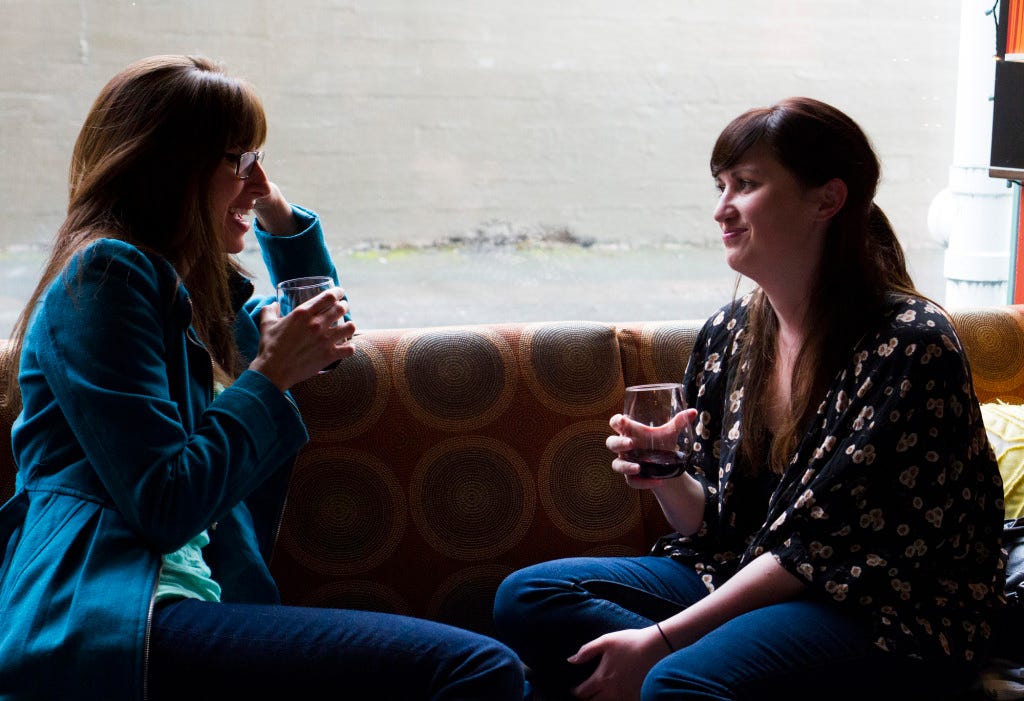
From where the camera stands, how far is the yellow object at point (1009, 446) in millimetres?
1928

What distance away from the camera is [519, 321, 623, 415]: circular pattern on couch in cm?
211

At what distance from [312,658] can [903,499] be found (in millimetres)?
876

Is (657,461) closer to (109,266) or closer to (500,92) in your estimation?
(109,266)

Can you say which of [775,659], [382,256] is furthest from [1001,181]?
[775,659]

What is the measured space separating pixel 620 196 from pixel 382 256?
73 cm

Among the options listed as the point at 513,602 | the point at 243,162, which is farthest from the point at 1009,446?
the point at 243,162

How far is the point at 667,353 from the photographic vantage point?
7.14 ft

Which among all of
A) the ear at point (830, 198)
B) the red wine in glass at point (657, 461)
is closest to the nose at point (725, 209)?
the ear at point (830, 198)

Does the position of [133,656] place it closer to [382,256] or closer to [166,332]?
[166,332]

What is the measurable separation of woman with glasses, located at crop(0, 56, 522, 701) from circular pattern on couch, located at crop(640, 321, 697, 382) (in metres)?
0.86

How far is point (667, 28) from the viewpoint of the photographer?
9.62 feet

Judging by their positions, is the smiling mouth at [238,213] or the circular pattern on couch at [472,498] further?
the circular pattern on couch at [472,498]

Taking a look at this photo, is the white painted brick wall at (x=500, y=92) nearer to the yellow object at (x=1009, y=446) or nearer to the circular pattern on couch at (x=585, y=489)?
the circular pattern on couch at (x=585, y=489)

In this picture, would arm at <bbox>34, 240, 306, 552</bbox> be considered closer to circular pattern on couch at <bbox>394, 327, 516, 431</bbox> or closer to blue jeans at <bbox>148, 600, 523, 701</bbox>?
blue jeans at <bbox>148, 600, 523, 701</bbox>
